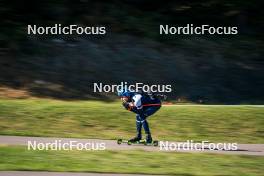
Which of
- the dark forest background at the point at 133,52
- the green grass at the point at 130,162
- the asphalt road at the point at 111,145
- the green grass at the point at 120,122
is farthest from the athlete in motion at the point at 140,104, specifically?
the dark forest background at the point at 133,52

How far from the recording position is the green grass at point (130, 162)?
11469 millimetres

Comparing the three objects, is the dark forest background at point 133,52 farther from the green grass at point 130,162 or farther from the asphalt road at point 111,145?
the green grass at point 130,162

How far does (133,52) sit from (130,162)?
13.4 metres

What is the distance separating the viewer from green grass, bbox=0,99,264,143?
625 inches

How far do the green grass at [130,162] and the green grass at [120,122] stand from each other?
8.39 ft

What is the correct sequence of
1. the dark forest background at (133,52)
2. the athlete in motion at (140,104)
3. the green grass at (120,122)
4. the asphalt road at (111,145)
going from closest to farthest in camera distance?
the athlete in motion at (140,104)
the asphalt road at (111,145)
the green grass at (120,122)
the dark forest background at (133,52)

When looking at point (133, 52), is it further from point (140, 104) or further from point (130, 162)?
point (130, 162)

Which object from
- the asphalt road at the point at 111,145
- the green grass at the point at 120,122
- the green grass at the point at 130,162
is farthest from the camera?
the green grass at the point at 120,122

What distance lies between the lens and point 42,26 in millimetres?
25219

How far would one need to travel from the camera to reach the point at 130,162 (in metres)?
12.1

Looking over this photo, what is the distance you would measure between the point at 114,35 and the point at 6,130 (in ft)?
37.2

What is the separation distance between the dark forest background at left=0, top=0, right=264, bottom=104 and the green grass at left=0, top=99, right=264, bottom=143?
3.85 meters

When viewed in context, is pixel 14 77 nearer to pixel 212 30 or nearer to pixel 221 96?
pixel 221 96

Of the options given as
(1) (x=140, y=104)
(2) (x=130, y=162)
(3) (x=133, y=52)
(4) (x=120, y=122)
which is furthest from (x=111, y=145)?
(3) (x=133, y=52)
